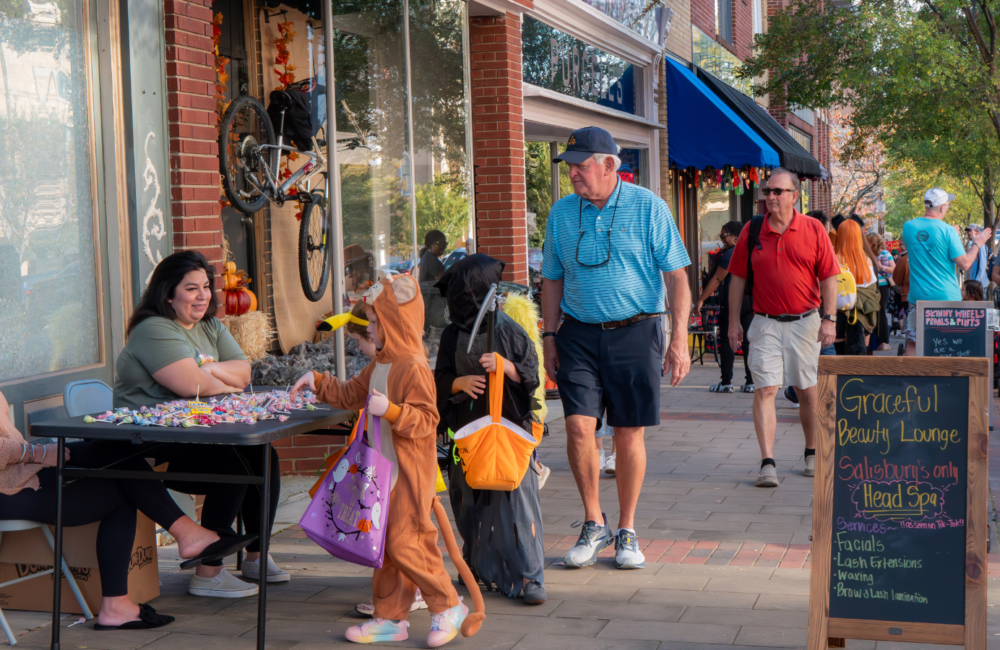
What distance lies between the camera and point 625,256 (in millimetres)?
5055

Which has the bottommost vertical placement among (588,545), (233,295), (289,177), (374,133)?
(588,545)

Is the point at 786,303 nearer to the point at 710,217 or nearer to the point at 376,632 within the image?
the point at 376,632

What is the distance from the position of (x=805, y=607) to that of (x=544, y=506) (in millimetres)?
2194

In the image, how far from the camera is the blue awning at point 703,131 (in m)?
14.7

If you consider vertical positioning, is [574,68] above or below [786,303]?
above

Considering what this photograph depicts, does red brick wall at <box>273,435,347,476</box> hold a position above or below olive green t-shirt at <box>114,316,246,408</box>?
below

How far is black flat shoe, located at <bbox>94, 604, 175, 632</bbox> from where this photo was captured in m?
4.30

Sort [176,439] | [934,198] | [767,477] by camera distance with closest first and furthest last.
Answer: [176,439] → [767,477] → [934,198]

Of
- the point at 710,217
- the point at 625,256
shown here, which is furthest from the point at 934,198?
the point at 710,217

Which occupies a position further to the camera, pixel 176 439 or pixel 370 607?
pixel 370 607

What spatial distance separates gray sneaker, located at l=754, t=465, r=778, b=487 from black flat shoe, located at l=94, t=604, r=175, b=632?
3.87m

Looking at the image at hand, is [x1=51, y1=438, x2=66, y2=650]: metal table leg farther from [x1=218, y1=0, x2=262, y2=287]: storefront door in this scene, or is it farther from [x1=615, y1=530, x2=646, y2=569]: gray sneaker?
[x1=218, y1=0, x2=262, y2=287]: storefront door

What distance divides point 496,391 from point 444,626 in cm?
96

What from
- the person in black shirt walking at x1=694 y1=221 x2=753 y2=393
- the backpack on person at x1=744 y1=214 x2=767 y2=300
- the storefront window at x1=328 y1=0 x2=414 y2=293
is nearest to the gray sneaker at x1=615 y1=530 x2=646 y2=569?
the backpack on person at x1=744 y1=214 x2=767 y2=300
